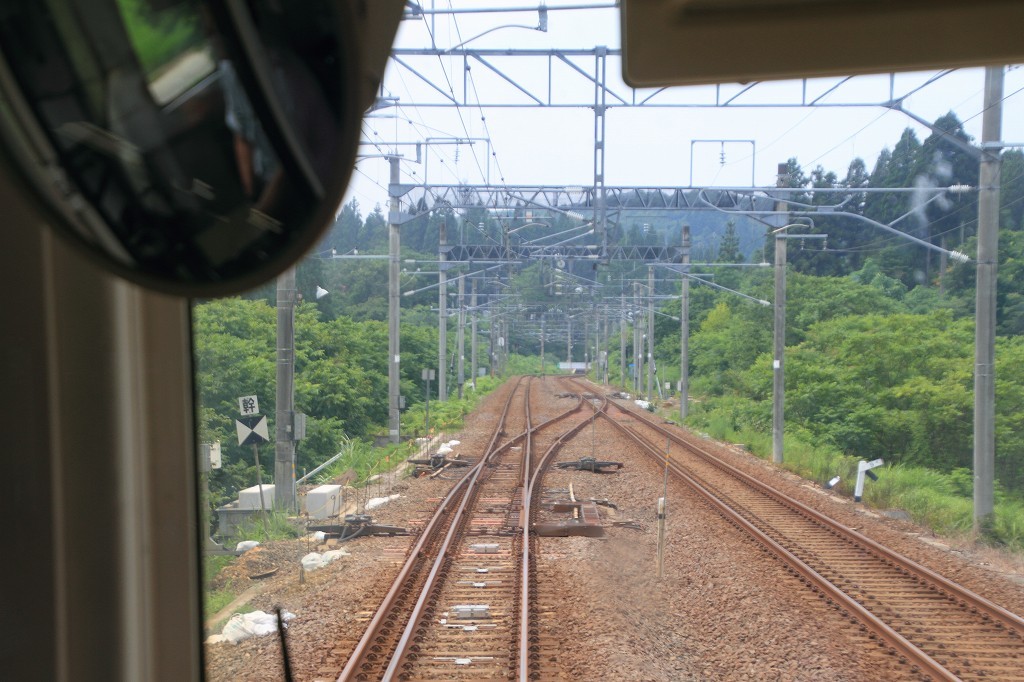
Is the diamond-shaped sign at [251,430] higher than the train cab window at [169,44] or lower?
lower

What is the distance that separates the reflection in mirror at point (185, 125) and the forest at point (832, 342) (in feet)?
3.65

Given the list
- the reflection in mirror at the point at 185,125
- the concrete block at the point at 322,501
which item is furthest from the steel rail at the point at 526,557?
the reflection in mirror at the point at 185,125

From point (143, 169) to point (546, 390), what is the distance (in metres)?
48.7

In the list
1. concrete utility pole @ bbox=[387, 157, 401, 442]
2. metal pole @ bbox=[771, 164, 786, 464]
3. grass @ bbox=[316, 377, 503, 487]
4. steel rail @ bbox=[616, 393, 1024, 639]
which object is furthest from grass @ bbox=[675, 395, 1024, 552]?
concrete utility pole @ bbox=[387, 157, 401, 442]

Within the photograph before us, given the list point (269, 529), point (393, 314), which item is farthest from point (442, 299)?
point (269, 529)

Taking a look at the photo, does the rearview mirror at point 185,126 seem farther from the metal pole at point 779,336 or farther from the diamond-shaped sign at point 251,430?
the metal pole at point 779,336

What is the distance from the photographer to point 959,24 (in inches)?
81.5

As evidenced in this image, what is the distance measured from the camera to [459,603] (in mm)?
8070

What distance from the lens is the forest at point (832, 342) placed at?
1354cm

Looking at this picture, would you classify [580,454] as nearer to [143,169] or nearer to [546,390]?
[143,169]

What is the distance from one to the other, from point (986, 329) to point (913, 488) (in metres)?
5.20

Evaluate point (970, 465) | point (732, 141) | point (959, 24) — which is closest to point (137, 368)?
point (959, 24)

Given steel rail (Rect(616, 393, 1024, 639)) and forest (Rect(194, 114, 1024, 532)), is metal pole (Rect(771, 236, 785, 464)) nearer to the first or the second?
forest (Rect(194, 114, 1024, 532))

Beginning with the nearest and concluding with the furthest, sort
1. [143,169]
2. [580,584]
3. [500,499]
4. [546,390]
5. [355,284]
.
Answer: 1. [143,169]
2. [580,584]
3. [500,499]
4. [355,284]
5. [546,390]
